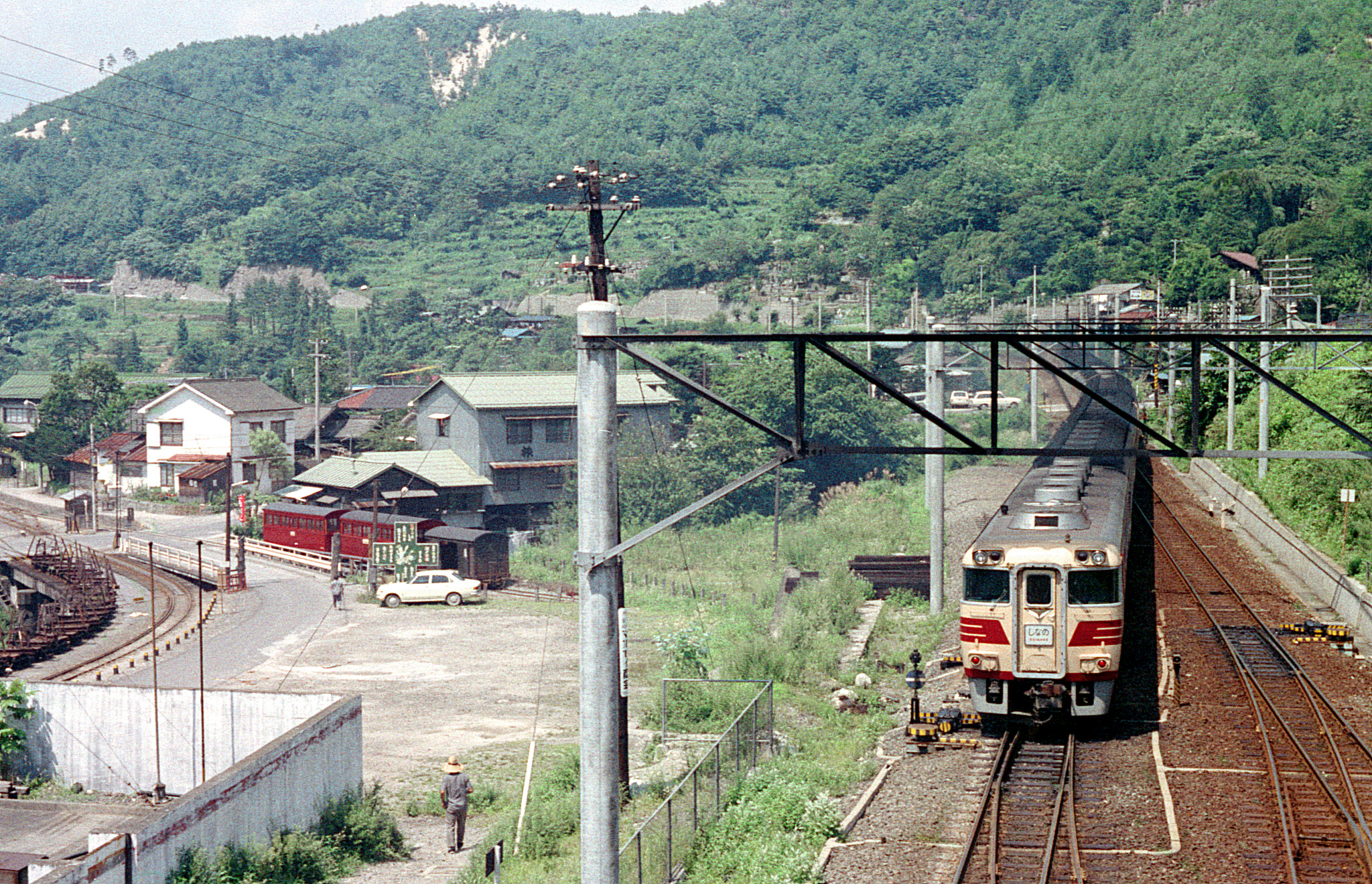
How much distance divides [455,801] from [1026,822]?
740cm

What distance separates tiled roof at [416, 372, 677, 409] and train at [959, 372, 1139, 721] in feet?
111

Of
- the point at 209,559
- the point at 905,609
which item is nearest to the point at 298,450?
the point at 209,559

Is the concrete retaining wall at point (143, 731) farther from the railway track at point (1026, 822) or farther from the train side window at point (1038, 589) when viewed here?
the train side window at point (1038, 589)

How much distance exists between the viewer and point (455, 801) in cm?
1691

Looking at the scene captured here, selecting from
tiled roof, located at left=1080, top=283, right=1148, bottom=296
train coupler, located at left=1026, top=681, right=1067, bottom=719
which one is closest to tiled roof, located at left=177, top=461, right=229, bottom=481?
tiled roof, located at left=1080, top=283, right=1148, bottom=296

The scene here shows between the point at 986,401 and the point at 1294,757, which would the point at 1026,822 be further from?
the point at 986,401

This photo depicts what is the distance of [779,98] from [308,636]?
6413 inches

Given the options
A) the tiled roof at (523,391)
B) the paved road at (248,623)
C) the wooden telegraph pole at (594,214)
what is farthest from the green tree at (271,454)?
the wooden telegraph pole at (594,214)

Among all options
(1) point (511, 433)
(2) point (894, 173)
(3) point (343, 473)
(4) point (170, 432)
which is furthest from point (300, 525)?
(2) point (894, 173)

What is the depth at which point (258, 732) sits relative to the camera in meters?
19.4

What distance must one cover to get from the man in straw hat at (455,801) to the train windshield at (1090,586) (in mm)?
8194

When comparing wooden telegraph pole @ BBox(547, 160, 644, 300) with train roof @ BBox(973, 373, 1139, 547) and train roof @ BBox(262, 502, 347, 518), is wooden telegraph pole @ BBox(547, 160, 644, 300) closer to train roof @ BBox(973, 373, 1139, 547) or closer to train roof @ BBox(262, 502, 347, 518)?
train roof @ BBox(973, 373, 1139, 547)

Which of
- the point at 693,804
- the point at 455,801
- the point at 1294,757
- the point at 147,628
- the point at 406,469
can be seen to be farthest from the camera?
the point at 406,469

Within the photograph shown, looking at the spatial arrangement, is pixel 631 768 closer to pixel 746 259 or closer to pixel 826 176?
pixel 746 259
